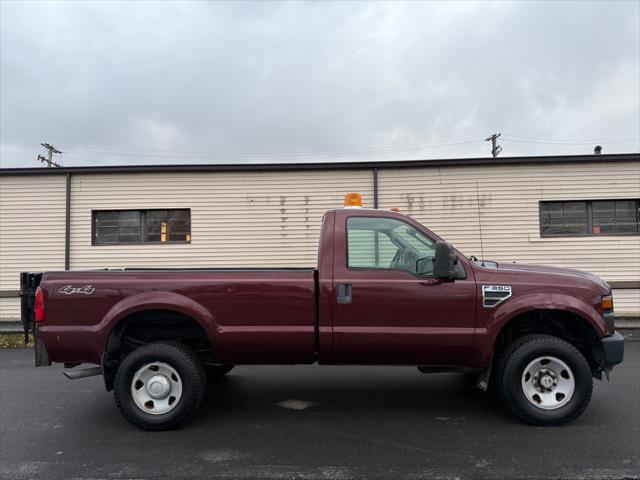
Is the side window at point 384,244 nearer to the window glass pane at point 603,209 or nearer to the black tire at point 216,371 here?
the black tire at point 216,371

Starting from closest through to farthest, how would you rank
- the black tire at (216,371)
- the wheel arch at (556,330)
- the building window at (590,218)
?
the wheel arch at (556,330) → the black tire at (216,371) → the building window at (590,218)

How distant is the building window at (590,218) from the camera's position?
9914 mm

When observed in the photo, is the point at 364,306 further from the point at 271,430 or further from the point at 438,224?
Result: the point at 438,224

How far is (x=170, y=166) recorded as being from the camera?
1025cm

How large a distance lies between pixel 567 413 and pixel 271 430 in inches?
106

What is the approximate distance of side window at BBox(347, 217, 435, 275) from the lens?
4305 mm

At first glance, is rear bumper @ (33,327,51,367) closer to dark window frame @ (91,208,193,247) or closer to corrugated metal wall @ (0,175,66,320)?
dark window frame @ (91,208,193,247)

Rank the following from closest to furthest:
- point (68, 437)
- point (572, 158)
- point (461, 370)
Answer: point (68, 437), point (461, 370), point (572, 158)

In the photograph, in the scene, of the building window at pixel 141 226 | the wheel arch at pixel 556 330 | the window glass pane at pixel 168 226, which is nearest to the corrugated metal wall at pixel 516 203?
the window glass pane at pixel 168 226

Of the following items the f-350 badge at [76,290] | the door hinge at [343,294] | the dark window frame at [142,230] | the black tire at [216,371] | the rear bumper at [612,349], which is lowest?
the black tire at [216,371]

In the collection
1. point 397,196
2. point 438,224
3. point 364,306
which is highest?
point 397,196

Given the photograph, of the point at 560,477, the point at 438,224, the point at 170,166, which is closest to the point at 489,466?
the point at 560,477

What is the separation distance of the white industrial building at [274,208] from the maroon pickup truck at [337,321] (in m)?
5.90

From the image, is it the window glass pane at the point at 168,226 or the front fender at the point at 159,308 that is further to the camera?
the window glass pane at the point at 168,226
